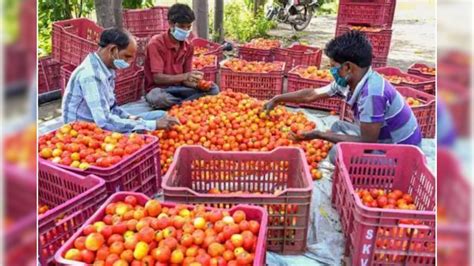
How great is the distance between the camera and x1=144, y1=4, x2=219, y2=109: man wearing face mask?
15.9 feet

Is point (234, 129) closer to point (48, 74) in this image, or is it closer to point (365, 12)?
point (48, 74)

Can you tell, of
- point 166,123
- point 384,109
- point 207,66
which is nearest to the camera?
point 384,109

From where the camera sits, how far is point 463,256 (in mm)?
485

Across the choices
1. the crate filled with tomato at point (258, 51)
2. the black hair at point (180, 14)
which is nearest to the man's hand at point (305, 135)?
the black hair at point (180, 14)

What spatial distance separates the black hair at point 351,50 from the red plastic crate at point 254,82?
8.17 ft

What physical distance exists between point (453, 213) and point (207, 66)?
225 inches

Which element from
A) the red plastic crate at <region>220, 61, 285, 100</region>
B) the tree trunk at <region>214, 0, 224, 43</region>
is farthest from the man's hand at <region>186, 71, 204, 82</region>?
the tree trunk at <region>214, 0, 224, 43</region>

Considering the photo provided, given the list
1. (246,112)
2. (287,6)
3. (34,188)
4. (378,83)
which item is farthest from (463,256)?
(287,6)

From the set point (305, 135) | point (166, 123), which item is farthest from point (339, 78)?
point (166, 123)

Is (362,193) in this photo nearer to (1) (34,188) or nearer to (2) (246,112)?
(2) (246,112)

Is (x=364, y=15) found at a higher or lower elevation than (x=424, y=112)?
higher

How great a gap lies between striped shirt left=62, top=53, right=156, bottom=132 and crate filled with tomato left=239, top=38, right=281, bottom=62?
12.9ft

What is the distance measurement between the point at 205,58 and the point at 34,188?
596cm

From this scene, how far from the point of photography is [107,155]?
2.97 m
